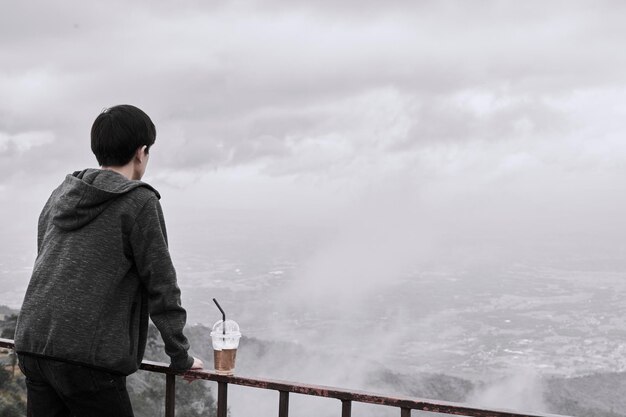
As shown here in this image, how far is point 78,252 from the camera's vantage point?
2.01m

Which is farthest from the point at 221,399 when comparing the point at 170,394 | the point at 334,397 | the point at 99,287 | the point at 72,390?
the point at 99,287

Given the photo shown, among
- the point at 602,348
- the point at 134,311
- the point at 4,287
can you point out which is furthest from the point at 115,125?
the point at 4,287

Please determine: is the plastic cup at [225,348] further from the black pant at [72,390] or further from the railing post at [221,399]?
the black pant at [72,390]

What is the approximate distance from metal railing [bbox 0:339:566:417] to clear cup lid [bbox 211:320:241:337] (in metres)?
0.16

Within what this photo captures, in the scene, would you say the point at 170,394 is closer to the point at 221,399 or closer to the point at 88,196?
the point at 221,399

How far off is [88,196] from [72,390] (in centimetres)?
60

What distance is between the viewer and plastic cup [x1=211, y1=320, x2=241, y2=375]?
258 centimetres

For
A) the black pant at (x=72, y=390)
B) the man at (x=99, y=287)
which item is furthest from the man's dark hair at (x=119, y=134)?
the black pant at (x=72, y=390)

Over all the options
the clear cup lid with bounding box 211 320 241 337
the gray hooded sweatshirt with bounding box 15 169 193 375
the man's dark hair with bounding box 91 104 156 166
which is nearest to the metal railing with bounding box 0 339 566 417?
the clear cup lid with bounding box 211 320 241 337

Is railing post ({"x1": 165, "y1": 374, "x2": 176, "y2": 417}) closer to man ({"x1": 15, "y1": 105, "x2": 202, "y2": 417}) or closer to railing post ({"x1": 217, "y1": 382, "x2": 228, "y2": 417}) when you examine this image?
railing post ({"x1": 217, "y1": 382, "x2": 228, "y2": 417})

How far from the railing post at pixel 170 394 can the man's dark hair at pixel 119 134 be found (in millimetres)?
972

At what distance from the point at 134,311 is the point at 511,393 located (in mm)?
103566

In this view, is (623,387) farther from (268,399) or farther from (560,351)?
(268,399)

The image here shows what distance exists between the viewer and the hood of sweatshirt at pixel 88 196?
2018mm
